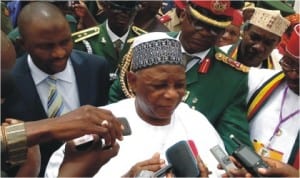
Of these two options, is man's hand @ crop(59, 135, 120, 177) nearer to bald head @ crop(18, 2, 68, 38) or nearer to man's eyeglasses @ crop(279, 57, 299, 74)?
bald head @ crop(18, 2, 68, 38)

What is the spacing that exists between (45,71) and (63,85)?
11 cm

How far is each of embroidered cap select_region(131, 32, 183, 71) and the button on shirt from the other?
38 centimetres

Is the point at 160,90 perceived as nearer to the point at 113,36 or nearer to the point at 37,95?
the point at 37,95

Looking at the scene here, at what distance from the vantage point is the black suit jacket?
2.22 meters

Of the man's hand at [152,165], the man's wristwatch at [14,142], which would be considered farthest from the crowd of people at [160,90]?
the man's wristwatch at [14,142]

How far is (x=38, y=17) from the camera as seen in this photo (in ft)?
7.73

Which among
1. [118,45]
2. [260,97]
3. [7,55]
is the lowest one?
[118,45]

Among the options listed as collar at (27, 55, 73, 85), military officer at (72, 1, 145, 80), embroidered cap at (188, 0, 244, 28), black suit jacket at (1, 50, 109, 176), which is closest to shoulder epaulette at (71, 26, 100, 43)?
military officer at (72, 1, 145, 80)

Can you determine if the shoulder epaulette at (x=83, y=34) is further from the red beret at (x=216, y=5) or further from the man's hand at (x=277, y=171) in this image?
the man's hand at (x=277, y=171)

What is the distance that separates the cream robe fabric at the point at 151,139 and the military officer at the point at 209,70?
9.8 inches

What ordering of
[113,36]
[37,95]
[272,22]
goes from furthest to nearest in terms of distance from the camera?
[113,36] < [272,22] < [37,95]

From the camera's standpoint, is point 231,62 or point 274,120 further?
point 231,62

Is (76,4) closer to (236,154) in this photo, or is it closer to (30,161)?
(30,161)

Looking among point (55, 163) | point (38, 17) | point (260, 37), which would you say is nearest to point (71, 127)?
point (55, 163)
